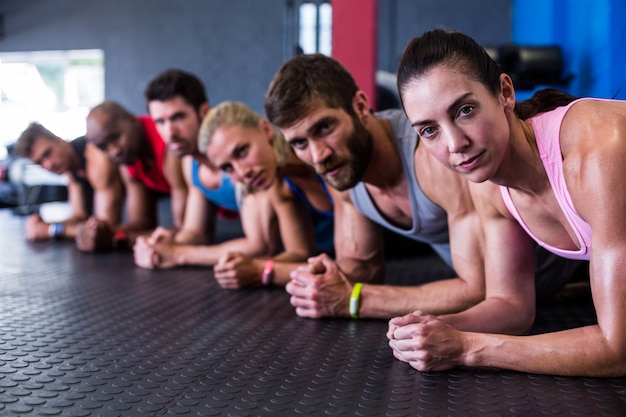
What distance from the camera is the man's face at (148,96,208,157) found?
304cm

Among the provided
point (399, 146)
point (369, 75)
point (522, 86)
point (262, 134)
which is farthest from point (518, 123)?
point (522, 86)

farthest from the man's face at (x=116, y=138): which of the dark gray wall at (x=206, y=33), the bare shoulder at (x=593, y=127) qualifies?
the dark gray wall at (x=206, y=33)

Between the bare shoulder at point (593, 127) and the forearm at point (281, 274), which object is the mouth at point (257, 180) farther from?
the bare shoulder at point (593, 127)

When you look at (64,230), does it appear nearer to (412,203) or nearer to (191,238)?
(191,238)

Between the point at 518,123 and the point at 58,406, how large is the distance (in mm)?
1030

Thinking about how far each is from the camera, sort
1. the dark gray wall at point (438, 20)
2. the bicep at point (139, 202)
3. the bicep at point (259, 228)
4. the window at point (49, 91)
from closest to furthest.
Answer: the bicep at point (259, 228), the bicep at point (139, 202), the dark gray wall at point (438, 20), the window at point (49, 91)

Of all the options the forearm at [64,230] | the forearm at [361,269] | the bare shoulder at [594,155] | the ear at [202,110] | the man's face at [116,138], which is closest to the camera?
the bare shoulder at [594,155]

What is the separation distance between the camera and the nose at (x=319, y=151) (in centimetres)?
180

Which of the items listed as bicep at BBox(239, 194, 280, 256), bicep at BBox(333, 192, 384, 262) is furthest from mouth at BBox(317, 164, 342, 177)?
bicep at BBox(239, 194, 280, 256)

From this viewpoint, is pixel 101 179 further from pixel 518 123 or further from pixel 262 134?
pixel 518 123

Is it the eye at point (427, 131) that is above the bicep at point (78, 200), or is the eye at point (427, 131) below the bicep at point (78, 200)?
above

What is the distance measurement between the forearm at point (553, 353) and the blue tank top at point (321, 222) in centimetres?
123

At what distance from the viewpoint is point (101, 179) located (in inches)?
152

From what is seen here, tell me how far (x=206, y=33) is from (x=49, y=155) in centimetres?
497
